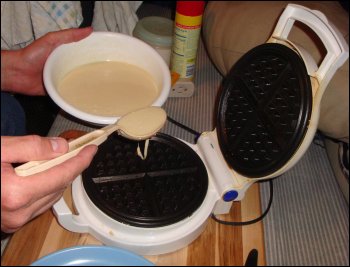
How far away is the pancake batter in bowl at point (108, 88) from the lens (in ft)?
2.42

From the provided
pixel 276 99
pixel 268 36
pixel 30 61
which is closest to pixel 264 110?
pixel 276 99

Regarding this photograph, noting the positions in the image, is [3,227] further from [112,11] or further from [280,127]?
[112,11]

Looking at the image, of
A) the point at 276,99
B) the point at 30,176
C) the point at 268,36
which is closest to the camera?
the point at 30,176

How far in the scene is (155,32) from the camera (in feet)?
3.05

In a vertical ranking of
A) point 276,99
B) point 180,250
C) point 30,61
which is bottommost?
point 180,250

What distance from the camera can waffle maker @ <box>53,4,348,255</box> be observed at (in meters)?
0.52

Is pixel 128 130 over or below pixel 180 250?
over

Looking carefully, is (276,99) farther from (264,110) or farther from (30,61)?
(30,61)

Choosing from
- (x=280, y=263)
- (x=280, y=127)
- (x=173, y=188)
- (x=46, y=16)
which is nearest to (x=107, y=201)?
(x=173, y=188)

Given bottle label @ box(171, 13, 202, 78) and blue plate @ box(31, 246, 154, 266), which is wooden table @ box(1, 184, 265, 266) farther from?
bottle label @ box(171, 13, 202, 78)

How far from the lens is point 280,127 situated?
0.54 meters

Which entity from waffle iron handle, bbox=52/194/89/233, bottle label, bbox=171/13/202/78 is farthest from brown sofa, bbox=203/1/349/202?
waffle iron handle, bbox=52/194/89/233

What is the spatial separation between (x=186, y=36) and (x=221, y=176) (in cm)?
37

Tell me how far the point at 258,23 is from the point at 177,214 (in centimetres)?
58
